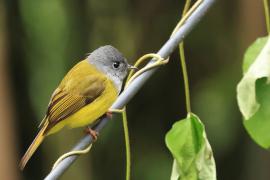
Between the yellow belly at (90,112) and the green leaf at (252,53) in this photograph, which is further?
the yellow belly at (90,112)

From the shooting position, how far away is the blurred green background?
3.69m

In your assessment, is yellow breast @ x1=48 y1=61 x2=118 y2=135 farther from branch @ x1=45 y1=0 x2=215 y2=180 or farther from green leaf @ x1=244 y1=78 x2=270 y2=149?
green leaf @ x1=244 y1=78 x2=270 y2=149

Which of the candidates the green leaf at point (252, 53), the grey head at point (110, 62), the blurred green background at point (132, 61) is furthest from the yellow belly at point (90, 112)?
the blurred green background at point (132, 61)

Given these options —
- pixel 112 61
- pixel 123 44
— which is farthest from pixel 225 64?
pixel 112 61

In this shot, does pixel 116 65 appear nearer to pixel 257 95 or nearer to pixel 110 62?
pixel 110 62

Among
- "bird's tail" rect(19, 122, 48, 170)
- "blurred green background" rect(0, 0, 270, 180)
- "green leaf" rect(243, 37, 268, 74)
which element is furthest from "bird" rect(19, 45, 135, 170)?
"blurred green background" rect(0, 0, 270, 180)

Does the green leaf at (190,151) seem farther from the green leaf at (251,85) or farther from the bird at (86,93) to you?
the bird at (86,93)

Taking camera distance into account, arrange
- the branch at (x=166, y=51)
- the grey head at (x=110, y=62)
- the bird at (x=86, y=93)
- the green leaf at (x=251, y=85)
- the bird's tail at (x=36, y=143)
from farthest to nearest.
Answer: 1. the grey head at (x=110, y=62)
2. the bird at (x=86, y=93)
3. the bird's tail at (x=36, y=143)
4. the branch at (x=166, y=51)
5. the green leaf at (x=251, y=85)

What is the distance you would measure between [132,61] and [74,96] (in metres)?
1.59

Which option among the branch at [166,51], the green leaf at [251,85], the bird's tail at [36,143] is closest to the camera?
the green leaf at [251,85]

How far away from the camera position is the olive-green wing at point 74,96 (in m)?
2.21

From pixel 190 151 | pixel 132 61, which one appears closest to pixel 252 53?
pixel 190 151

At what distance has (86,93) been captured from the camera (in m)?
2.32

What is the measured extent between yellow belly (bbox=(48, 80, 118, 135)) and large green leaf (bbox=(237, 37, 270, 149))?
95 centimetres
